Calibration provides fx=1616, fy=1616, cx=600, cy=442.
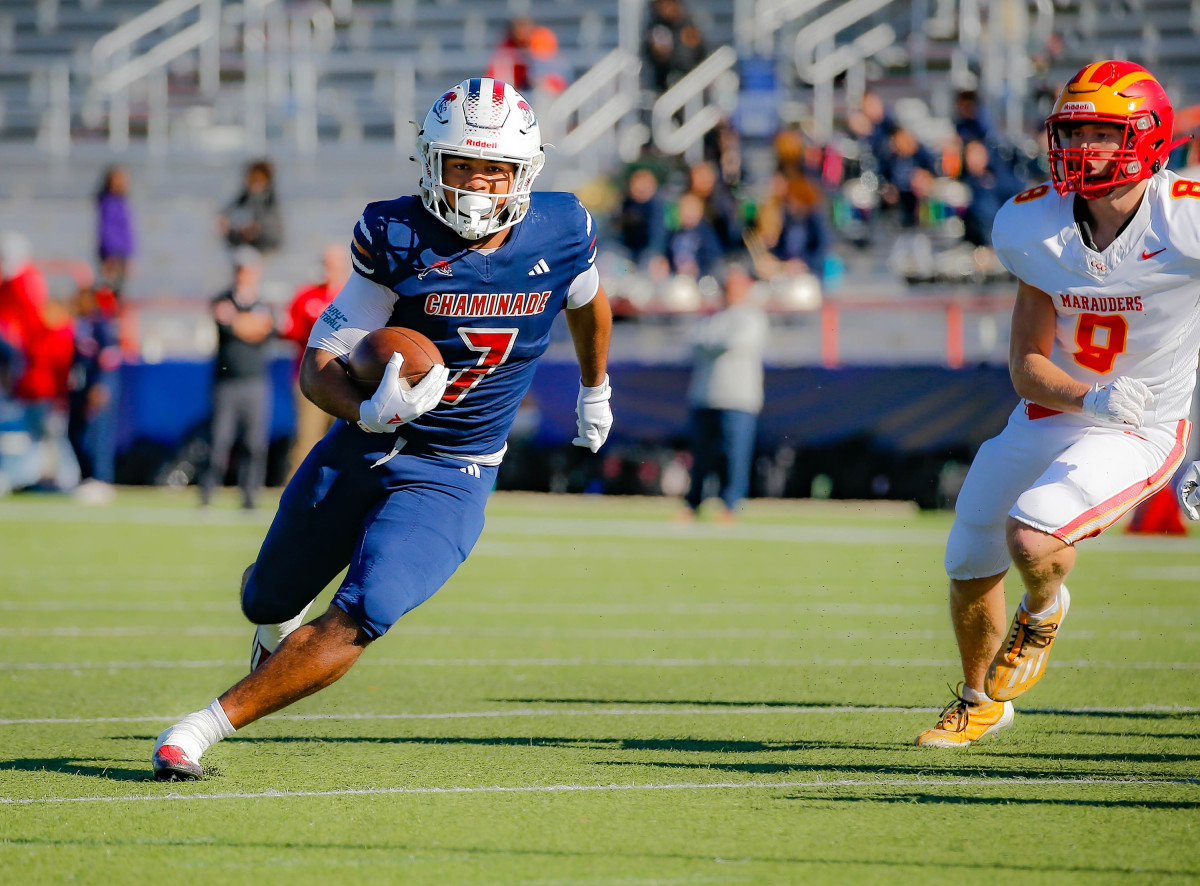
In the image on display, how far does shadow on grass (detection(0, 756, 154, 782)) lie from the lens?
423cm

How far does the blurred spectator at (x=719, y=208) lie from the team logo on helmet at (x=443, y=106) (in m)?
12.4

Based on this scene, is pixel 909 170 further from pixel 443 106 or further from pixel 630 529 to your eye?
pixel 443 106

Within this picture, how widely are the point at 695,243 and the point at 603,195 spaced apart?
1940 mm

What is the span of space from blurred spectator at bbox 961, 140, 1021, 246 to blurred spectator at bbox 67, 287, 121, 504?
27.1ft

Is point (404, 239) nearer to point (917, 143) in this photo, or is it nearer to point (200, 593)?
point (200, 593)

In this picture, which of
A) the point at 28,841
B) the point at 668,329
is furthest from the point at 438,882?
the point at 668,329

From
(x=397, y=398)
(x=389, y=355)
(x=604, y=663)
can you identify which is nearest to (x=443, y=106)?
(x=389, y=355)

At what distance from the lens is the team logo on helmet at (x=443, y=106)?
432 centimetres

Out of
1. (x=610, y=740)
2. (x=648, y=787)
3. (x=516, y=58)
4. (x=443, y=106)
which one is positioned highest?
(x=516, y=58)

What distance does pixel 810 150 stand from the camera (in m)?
17.5

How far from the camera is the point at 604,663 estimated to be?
254 inches

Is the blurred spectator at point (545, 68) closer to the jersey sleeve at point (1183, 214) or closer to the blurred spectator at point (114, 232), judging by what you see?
the blurred spectator at point (114, 232)

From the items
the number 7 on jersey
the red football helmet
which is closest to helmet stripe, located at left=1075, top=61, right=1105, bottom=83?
the red football helmet

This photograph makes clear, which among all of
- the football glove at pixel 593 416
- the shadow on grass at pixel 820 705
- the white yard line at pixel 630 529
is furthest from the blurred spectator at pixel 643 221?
the football glove at pixel 593 416
